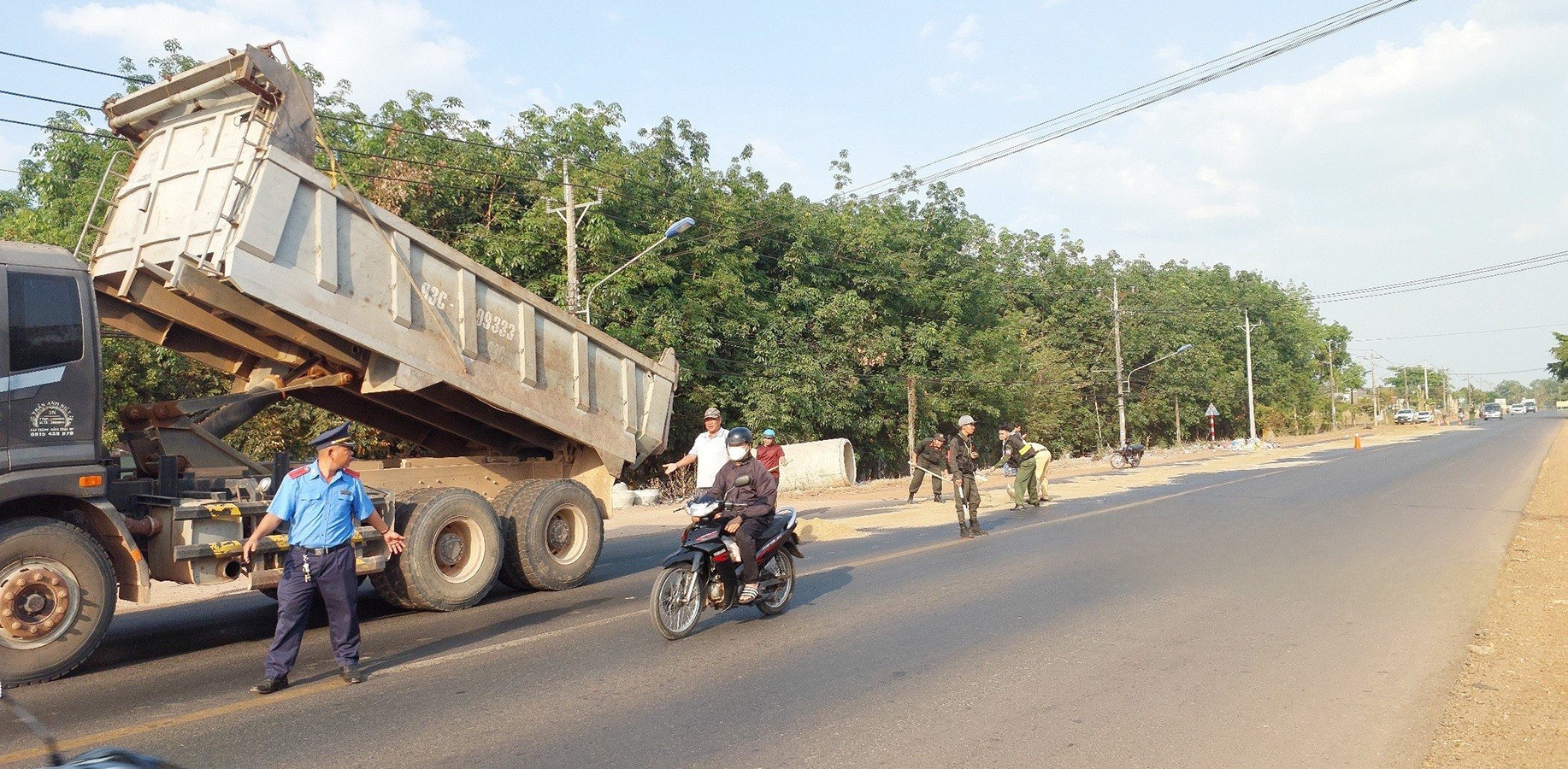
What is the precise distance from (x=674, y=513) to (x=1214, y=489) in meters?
11.4

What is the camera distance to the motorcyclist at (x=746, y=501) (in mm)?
7898

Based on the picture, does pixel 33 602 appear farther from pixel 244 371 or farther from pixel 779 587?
pixel 779 587

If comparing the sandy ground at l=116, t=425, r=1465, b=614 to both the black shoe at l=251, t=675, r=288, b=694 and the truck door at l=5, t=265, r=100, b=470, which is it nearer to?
the truck door at l=5, t=265, r=100, b=470

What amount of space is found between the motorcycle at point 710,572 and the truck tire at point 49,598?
11.7ft

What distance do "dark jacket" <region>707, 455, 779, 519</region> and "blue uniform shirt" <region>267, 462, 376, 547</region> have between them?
275 cm

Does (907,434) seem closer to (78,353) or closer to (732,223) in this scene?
(732,223)

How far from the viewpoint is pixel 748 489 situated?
8102 millimetres

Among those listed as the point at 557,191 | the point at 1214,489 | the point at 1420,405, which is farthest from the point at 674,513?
the point at 1420,405

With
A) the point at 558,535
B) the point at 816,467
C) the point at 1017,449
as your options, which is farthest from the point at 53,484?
the point at 816,467

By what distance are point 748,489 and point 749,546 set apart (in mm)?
470

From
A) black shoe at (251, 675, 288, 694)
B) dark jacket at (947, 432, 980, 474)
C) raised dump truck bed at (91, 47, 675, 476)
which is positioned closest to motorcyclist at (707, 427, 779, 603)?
raised dump truck bed at (91, 47, 675, 476)

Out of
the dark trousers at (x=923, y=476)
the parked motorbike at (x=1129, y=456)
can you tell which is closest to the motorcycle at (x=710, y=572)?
the dark trousers at (x=923, y=476)

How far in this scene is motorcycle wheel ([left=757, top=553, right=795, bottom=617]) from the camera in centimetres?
835

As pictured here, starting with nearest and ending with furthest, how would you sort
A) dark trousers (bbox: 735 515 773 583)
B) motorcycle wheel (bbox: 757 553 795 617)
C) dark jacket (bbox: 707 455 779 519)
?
1. dark trousers (bbox: 735 515 773 583)
2. dark jacket (bbox: 707 455 779 519)
3. motorcycle wheel (bbox: 757 553 795 617)
